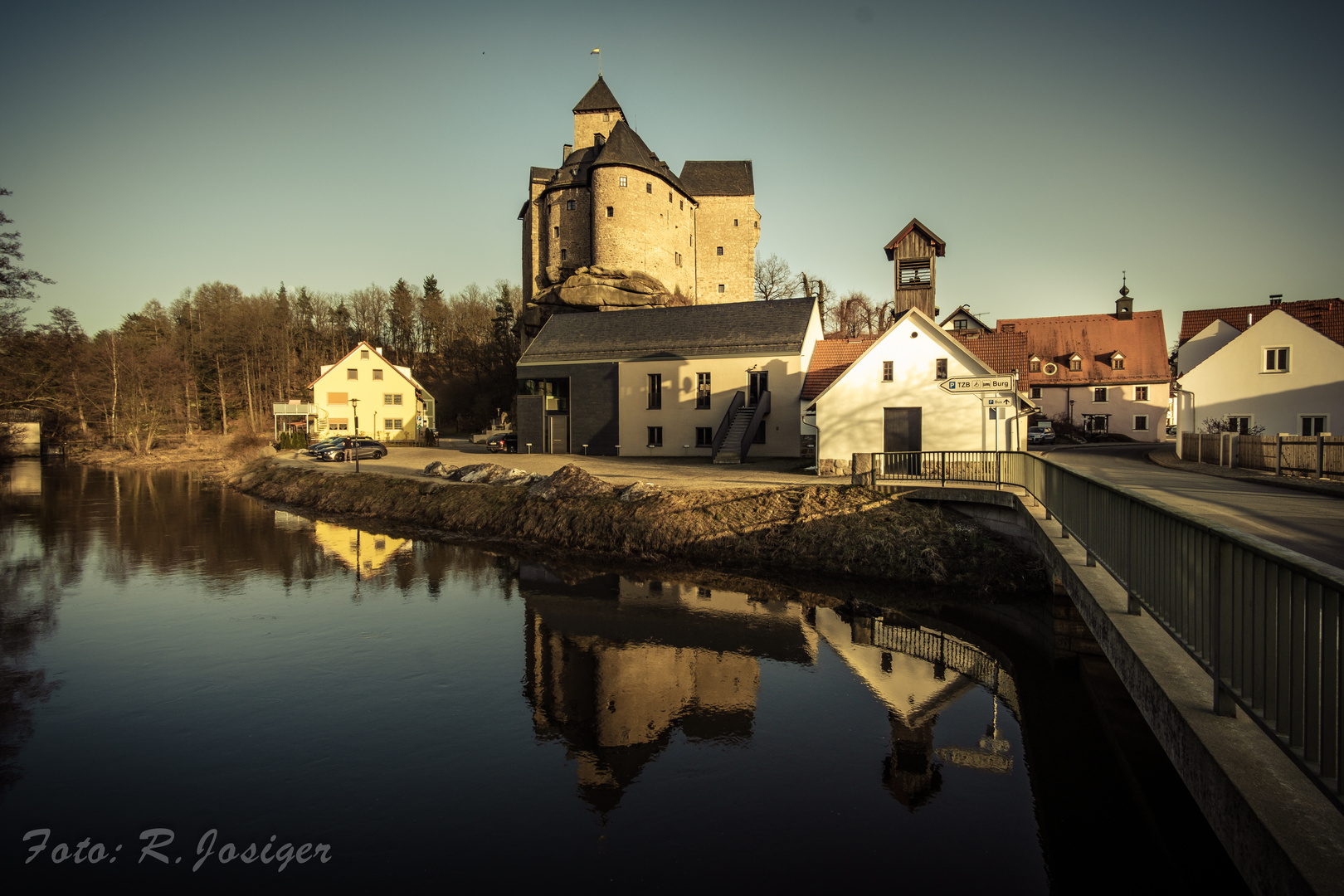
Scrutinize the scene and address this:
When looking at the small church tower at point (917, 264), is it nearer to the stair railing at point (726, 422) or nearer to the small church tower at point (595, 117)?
the stair railing at point (726, 422)

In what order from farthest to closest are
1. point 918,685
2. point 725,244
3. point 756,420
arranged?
point 725,244
point 756,420
point 918,685

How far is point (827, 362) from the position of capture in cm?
2802

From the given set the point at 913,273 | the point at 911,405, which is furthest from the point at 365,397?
the point at 911,405

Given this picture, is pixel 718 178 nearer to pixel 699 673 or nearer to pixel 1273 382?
pixel 1273 382

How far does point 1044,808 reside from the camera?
6.68 meters

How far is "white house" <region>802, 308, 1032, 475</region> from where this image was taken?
21.3 metres

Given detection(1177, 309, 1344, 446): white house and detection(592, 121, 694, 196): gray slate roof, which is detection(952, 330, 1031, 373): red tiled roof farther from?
detection(592, 121, 694, 196): gray slate roof

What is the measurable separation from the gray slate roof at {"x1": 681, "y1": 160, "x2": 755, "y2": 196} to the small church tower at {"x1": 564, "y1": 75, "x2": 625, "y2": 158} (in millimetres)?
8071

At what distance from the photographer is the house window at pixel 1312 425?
2677 cm

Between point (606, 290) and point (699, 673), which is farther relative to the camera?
point (606, 290)

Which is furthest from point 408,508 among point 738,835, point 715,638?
point 738,835

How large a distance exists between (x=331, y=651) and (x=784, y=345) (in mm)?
24047

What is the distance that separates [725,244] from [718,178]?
629 centimetres

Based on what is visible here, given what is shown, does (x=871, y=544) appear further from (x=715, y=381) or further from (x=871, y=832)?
(x=715, y=381)
